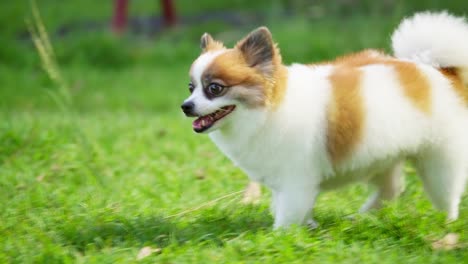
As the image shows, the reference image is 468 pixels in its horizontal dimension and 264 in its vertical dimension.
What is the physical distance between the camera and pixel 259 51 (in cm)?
406

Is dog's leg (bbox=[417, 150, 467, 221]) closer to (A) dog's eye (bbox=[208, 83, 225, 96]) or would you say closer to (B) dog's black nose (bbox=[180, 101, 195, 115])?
(A) dog's eye (bbox=[208, 83, 225, 96])

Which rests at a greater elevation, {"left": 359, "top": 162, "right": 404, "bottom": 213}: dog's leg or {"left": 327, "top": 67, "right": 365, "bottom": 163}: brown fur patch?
{"left": 327, "top": 67, "right": 365, "bottom": 163}: brown fur patch

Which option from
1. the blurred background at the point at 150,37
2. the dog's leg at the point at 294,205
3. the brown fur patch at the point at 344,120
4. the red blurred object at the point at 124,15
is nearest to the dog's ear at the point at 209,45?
the brown fur patch at the point at 344,120

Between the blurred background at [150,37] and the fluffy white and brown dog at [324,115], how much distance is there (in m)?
4.28

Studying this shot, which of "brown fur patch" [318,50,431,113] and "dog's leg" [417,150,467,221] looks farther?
"dog's leg" [417,150,467,221]

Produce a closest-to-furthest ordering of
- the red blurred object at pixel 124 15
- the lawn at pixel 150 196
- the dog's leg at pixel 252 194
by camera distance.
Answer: the lawn at pixel 150 196
the dog's leg at pixel 252 194
the red blurred object at pixel 124 15

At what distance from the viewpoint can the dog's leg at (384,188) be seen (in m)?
4.71

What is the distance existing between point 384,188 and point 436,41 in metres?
1.05

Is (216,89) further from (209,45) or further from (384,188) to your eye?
(384,188)

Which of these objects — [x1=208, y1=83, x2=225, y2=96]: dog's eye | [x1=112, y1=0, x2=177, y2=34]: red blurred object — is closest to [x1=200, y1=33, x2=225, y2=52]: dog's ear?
[x1=208, y1=83, x2=225, y2=96]: dog's eye

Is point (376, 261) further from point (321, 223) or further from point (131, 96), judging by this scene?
point (131, 96)

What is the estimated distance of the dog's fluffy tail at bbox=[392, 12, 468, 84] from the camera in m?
4.27

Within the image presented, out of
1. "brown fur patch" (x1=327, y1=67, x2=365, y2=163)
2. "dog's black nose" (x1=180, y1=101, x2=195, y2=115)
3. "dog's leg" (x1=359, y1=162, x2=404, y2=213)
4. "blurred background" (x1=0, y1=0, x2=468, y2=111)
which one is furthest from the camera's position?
"blurred background" (x1=0, y1=0, x2=468, y2=111)

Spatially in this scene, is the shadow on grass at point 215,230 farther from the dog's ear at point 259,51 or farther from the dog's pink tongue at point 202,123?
the dog's ear at point 259,51
